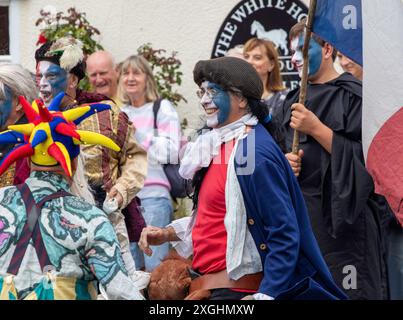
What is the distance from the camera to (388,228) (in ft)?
24.8

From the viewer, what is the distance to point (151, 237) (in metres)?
6.18

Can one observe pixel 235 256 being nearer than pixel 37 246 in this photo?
No

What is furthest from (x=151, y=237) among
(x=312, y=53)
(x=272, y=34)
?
(x=272, y=34)

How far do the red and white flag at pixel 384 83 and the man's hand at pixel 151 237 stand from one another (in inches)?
48.7

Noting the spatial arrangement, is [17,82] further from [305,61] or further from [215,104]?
[305,61]

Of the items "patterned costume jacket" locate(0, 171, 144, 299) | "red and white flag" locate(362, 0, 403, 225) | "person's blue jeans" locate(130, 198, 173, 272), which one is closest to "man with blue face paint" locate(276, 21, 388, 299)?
"red and white flag" locate(362, 0, 403, 225)

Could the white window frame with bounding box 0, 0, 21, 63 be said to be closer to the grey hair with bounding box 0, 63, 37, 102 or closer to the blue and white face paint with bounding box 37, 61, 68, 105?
the blue and white face paint with bounding box 37, 61, 68, 105

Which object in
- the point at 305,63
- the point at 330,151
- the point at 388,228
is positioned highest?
the point at 305,63

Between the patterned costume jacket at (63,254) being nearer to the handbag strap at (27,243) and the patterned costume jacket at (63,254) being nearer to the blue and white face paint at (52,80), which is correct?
the handbag strap at (27,243)

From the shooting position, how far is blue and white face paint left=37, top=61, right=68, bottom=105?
7.28 meters
